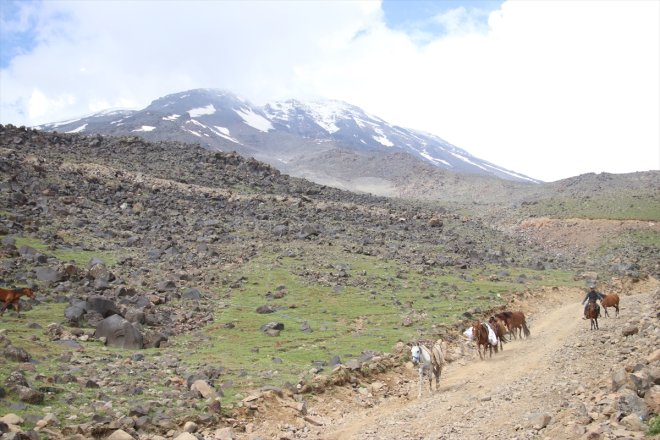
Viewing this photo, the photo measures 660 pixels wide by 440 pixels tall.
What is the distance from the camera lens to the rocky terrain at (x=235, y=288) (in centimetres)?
1593

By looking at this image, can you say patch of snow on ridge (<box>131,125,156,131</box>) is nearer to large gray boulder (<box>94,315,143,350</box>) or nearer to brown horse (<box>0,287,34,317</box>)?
brown horse (<box>0,287,34,317</box>)

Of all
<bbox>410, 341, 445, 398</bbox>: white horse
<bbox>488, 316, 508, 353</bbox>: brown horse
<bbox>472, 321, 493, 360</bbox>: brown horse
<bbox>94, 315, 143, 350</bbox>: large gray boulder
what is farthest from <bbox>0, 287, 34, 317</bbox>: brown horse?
<bbox>488, 316, 508, 353</bbox>: brown horse

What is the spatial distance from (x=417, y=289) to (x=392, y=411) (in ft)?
59.1

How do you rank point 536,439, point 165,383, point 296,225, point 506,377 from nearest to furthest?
point 536,439 → point 165,383 → point 506,377 → point 296,225

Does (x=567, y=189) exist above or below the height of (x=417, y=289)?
above

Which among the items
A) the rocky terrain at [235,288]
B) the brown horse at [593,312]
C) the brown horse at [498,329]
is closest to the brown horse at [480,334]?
the brown horse at [498,329]

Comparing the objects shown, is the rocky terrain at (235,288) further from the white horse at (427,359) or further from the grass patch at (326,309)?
the white horse at (427,359)

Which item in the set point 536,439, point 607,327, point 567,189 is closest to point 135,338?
point 536,439

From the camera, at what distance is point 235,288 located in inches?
1286

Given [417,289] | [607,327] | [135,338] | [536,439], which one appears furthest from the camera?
[417,289]

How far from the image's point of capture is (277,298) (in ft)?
104

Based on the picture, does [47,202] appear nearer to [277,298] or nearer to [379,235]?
[277,298]

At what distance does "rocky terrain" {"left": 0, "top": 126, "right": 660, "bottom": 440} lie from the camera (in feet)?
52.3

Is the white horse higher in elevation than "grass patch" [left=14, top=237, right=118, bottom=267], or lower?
lower
